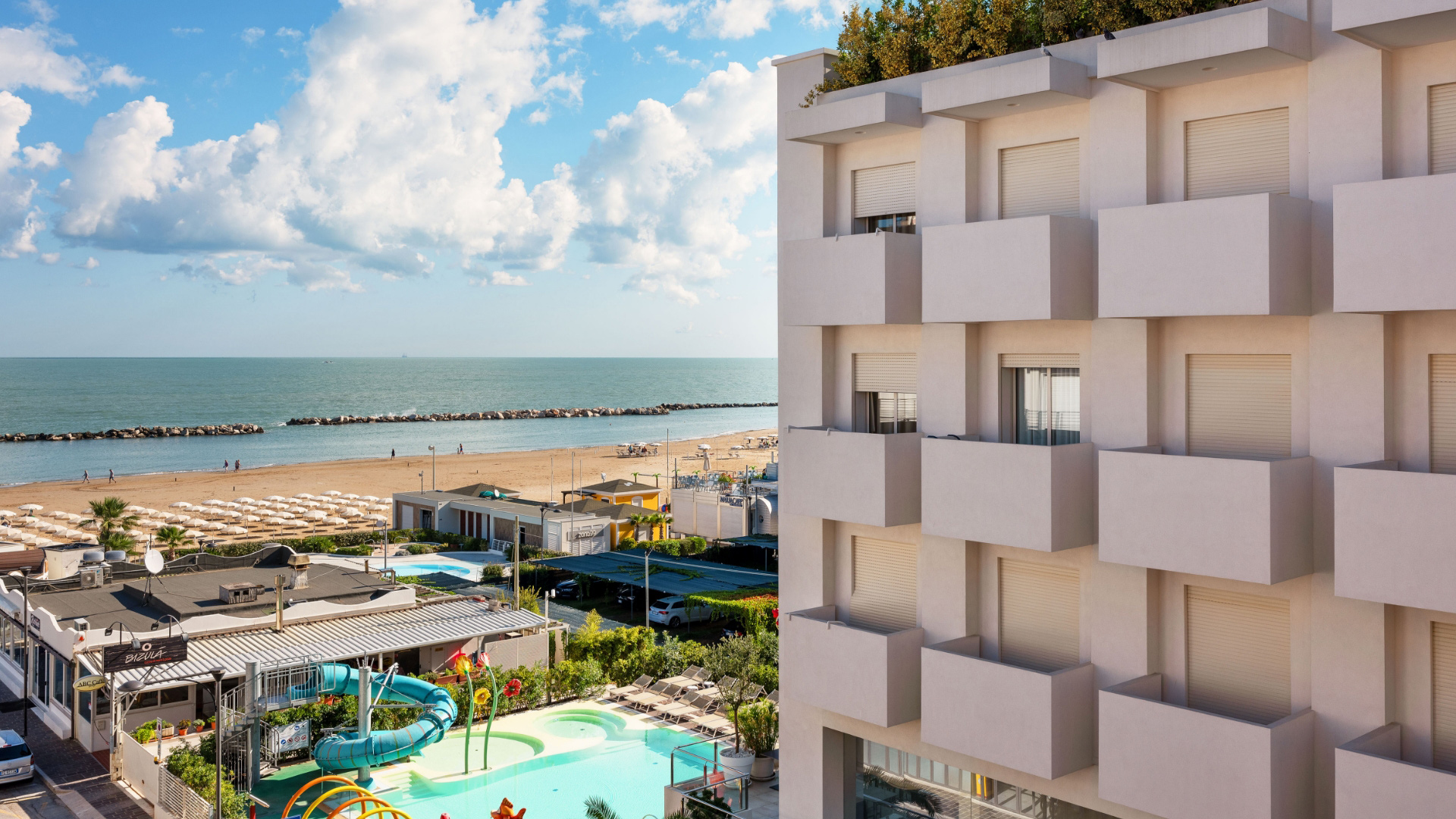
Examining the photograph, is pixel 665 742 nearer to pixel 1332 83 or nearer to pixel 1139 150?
pixel 1139 150

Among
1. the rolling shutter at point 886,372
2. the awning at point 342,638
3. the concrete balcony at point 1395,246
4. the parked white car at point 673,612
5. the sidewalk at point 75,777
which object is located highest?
the concrete balcony at point 1395,246

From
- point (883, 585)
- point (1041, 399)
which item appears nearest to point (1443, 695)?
point (1041, 399)

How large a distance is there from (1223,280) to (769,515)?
5185cm

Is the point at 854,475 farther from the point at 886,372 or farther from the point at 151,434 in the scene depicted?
the point at 151,434

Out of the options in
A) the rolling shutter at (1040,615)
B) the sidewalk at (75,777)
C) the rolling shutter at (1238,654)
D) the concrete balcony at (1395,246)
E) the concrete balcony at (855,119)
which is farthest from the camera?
the sidewalk at (75,777)

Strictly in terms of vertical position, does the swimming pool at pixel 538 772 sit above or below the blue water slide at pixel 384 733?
below

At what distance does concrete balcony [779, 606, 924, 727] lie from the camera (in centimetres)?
1526

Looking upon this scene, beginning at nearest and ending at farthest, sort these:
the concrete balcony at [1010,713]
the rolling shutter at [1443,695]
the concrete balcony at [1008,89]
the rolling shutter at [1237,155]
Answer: the rolling shutter at [1443,695], the rolling shutter at [1237,155], the concrete balcony at [1010,713], the concrete balcony at [1008,89]

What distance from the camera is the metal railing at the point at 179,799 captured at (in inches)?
937

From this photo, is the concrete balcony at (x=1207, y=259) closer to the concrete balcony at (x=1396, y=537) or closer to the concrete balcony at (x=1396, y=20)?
the concrete balcony at (x=1396, y=20)

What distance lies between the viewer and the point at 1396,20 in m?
10.6

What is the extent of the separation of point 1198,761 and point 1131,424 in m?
4.03

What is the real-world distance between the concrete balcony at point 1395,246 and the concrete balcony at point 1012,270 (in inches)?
124

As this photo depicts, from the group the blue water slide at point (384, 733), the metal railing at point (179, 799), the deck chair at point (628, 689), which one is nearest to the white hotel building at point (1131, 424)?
the metal railing at point (179, 799)
